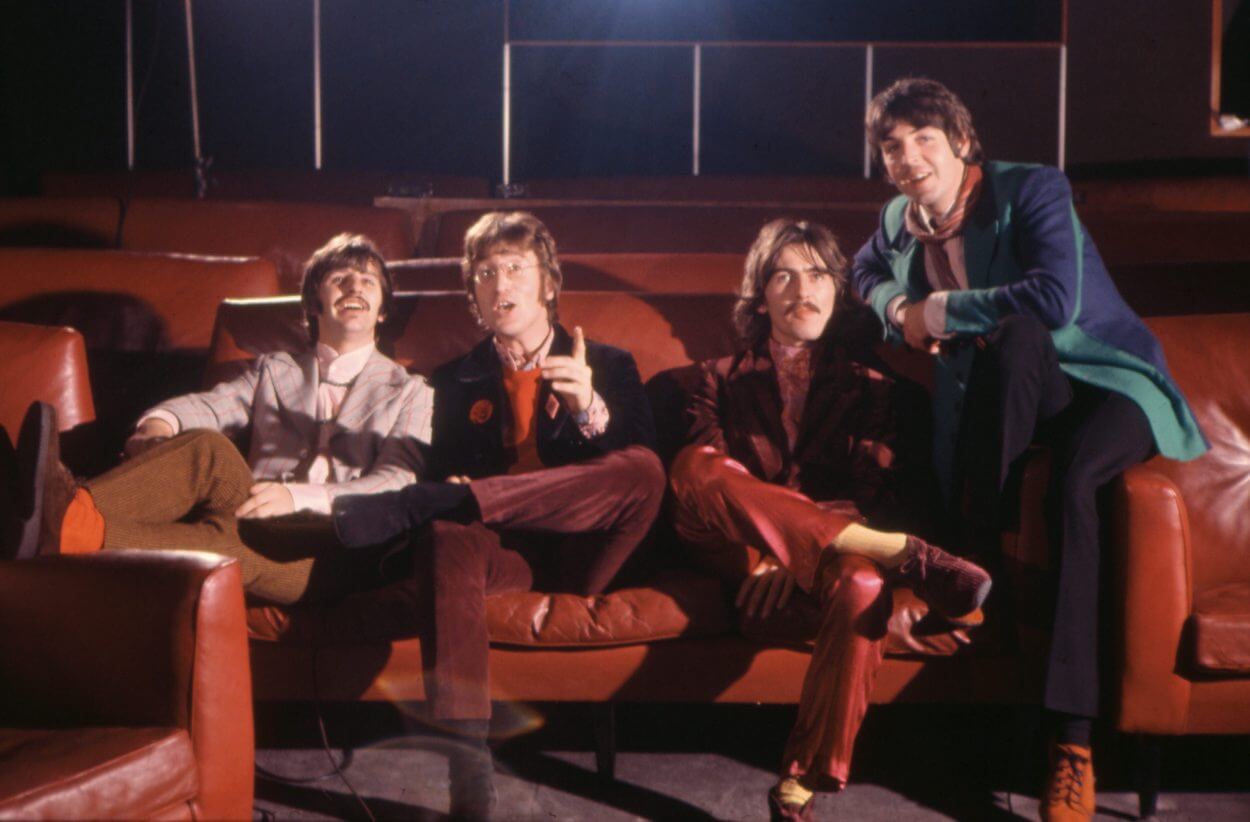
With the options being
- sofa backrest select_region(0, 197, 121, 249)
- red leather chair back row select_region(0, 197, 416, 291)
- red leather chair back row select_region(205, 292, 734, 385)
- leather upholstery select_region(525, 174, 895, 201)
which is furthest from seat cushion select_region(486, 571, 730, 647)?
leather upholstery select_region(525, 174, 895, 201)

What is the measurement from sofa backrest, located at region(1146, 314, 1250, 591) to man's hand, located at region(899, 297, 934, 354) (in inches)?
21.1

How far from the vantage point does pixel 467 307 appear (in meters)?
2.95

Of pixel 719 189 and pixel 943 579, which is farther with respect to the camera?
pixel 719 189

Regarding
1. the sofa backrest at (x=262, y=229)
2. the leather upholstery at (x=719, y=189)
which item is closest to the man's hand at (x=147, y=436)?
the sofa backrest at (x=262, y=229)

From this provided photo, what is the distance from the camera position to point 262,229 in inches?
159

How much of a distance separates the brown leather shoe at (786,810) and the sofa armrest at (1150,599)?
576mm

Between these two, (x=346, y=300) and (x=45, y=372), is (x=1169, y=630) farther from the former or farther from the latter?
(x=45, y=372)

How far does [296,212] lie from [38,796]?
289cm

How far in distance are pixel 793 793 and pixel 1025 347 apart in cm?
92

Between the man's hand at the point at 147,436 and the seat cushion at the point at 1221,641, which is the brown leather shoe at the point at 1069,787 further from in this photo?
the man's hand at the point at 147,436

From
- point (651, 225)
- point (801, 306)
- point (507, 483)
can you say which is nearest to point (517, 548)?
point (507, 483)

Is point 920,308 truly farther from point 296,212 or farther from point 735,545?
point 296,212

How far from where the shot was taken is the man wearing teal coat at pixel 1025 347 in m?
2.05

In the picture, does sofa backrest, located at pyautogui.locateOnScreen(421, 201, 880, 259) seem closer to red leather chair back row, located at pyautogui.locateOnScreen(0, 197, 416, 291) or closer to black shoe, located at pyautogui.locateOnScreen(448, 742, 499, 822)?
red leather chair back row, located at pyautogui.locateOnScreen(0, 197, 416, 291)
